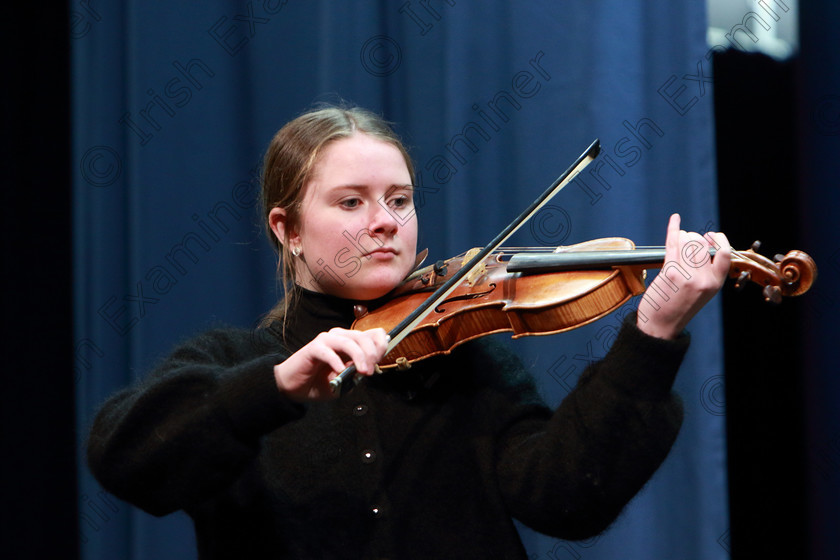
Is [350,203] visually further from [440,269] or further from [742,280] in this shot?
[742,280]

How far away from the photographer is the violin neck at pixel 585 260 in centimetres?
87

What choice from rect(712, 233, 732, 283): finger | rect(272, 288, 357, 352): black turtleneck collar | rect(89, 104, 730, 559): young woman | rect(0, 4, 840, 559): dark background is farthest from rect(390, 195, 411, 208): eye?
rect(0, 4, 840, 559): dark background

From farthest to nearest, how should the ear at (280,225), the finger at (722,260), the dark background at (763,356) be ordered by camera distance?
the dark background at (763,356) < the ear at (280,225) < the finger at (722,260)

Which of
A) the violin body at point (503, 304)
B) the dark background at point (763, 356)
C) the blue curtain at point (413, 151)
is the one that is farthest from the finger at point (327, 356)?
the dark background at point (763, 356)

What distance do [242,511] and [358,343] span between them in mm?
336

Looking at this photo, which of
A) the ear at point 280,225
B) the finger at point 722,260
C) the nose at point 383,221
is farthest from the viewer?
the ear at point 280,225

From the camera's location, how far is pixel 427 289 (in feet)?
3.39

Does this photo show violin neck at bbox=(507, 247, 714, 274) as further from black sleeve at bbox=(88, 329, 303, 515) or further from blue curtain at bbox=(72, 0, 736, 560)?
blue curtain at bbox=(72, 0, 736, 560)

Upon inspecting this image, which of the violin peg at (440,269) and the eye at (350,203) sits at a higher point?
the eye at (350,203)

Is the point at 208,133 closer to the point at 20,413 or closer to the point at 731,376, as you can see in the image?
the point at 20,413

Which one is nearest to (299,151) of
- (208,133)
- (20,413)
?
(208,133)

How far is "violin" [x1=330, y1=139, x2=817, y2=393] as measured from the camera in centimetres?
Answer: 85

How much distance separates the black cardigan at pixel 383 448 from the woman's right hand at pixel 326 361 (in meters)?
0.02

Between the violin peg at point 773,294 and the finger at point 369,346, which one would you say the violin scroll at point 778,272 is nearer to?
the violin peg at point 773,294
